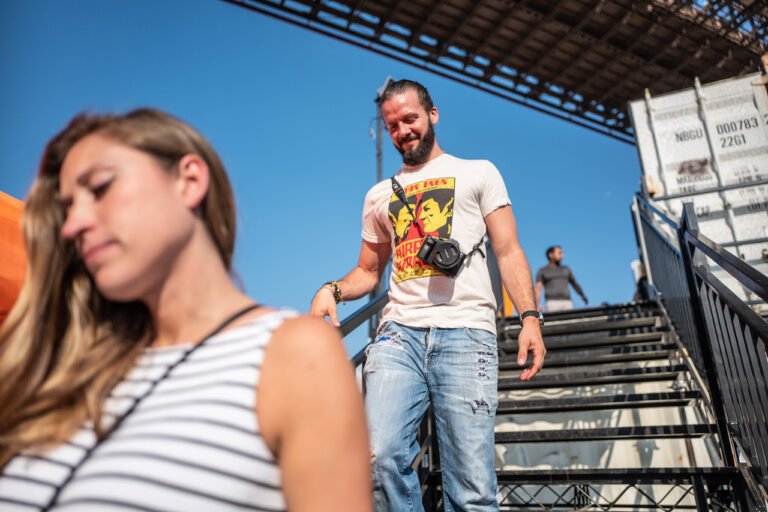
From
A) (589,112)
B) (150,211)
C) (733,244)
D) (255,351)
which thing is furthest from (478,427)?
(589,112)

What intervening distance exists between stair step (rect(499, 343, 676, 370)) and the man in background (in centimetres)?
283

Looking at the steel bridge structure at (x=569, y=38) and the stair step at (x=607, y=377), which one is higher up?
the steel bridge structure at (x=569, y=38)

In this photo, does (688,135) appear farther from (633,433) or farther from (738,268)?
(738,268)

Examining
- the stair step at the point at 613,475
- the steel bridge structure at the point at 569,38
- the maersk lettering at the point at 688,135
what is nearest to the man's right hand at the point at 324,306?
the stair step at the point at 613,475

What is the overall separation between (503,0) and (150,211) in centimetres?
1393

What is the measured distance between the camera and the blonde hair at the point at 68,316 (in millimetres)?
834

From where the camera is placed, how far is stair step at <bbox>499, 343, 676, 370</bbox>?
15.5 feet

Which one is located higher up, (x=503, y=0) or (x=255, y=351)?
(x=503, y=0)

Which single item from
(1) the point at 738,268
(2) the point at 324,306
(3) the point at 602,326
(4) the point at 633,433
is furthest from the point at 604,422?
(2) the point at 324,306

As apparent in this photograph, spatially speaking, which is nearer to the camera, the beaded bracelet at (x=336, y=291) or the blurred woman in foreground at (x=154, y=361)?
the blurred woman in foreground at (x=154, y=361)

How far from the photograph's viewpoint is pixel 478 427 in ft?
6.38

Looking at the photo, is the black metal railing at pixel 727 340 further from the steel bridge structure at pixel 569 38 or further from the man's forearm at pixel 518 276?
the steel bridge structure at pixel 569 38

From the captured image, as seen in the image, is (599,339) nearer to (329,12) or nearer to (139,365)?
(139,365)

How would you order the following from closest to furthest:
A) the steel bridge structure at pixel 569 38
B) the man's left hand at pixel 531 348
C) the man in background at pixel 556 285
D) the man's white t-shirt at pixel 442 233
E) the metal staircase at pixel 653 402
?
1. the man's left hand at pixel 531 348
2. the man's white t-shirt at pixel 442 233
3. the metal staircase at pixel 653 402
4. the man in background at pixel 556 285
5. the steel bridge structure at pixel 569 38
